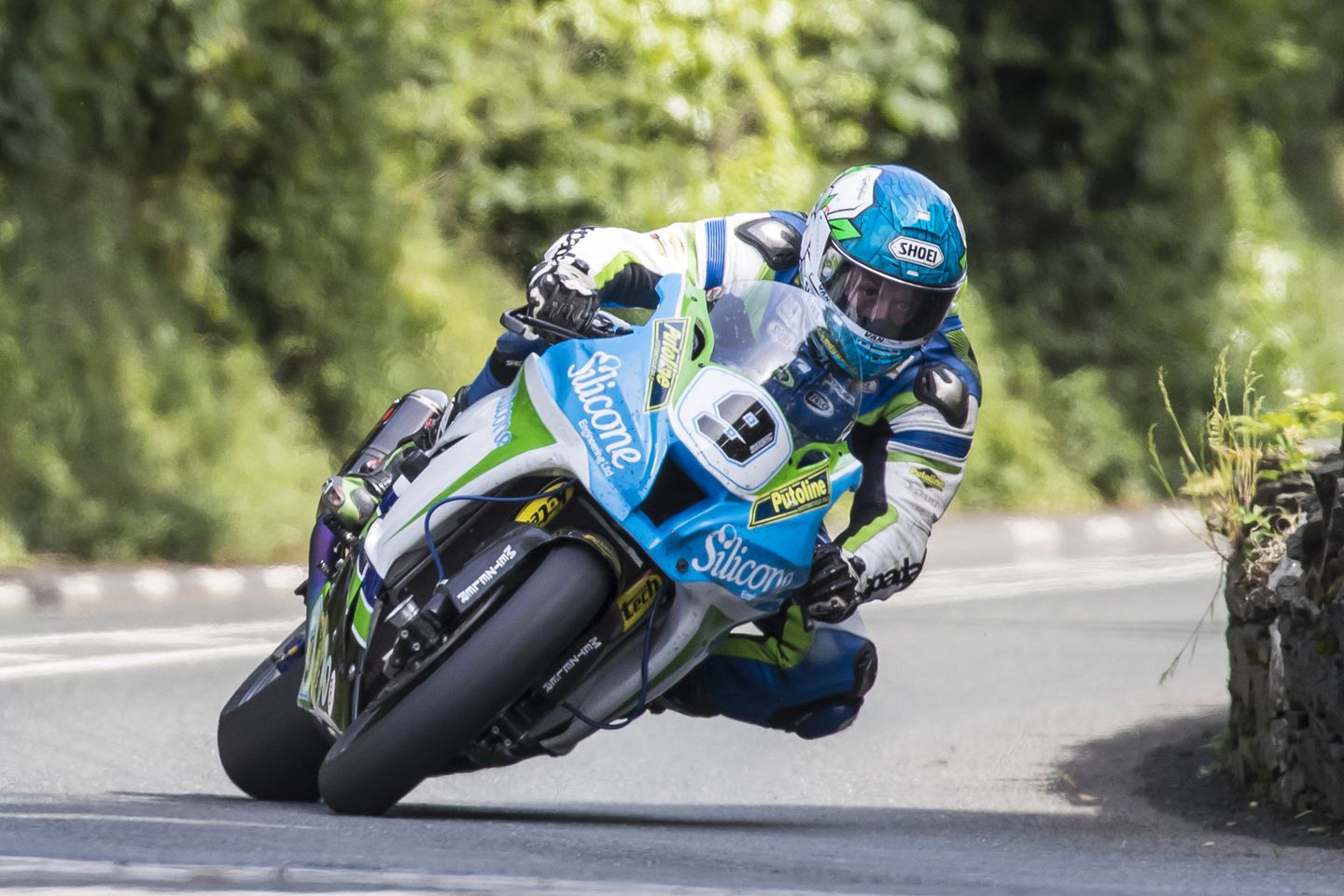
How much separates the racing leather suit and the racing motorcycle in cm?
19

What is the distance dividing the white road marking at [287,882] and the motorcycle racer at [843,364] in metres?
1.34

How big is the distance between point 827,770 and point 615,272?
9.45ft

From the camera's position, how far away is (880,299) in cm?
543

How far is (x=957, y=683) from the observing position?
33.4 feet

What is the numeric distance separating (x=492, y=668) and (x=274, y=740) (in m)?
1.24

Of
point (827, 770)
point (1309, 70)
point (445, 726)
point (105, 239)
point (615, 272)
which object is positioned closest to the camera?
point (445, 726)

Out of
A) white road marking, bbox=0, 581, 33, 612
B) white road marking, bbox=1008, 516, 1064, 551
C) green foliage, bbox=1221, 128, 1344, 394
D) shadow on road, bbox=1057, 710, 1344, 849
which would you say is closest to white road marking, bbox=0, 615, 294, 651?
white road marking, bbox=0, 581, 33, 612

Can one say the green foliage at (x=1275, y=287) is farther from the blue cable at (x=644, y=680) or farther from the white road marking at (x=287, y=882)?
the white road marking at (x=287, y=882)

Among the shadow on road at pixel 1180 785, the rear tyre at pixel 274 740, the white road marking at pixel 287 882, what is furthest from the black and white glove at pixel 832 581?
the shadow on road at pixel 1180 785

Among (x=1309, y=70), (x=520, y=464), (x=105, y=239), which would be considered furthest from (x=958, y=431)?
(x=1309, y=70)

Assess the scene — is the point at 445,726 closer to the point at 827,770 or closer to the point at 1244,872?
the point at 1244,872

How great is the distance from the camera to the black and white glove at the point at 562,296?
5469 millimetres

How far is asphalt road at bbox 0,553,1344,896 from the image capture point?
4688mm

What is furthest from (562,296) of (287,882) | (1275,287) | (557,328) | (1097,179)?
(1275,287)
